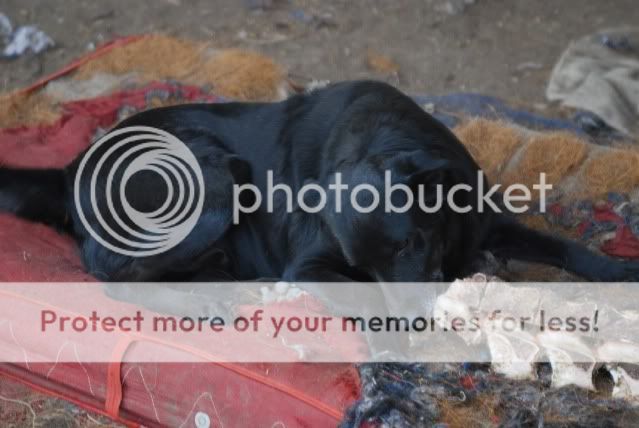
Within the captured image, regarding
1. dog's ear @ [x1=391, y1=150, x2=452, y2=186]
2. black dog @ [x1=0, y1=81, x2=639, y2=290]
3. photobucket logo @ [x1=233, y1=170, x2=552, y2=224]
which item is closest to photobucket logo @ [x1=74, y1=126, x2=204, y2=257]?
black dog @ [x1=0, y1=81, x2=639, y2=290]

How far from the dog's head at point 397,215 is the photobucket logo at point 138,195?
0.75 metres

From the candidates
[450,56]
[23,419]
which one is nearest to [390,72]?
[450,56]

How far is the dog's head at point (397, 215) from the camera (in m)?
2.75

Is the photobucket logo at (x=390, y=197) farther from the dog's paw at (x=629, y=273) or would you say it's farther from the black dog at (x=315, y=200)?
the dog's paw at (x=629, y=273)

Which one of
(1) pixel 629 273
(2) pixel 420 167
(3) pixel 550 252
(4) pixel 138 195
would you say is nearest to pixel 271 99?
(4) pixel 138 195

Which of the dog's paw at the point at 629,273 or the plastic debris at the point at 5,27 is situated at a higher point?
the plastic debris at the point at 5,27

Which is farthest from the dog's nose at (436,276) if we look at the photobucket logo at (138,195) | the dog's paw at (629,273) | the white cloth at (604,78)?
the white cloth at (604,78)

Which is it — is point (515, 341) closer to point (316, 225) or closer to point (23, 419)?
point (316, 225)

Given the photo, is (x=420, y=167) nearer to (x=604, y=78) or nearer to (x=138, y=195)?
(x=138, y=195)

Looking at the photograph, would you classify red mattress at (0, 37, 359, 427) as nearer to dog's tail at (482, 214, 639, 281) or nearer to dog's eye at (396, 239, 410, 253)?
dog's eye at (396, 239, 410, 253)

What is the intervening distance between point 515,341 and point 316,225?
2.98 feet

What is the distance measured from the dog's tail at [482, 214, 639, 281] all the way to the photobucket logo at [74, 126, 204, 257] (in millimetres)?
1196

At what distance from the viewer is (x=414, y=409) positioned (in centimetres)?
248

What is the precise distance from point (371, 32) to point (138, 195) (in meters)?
3.12
